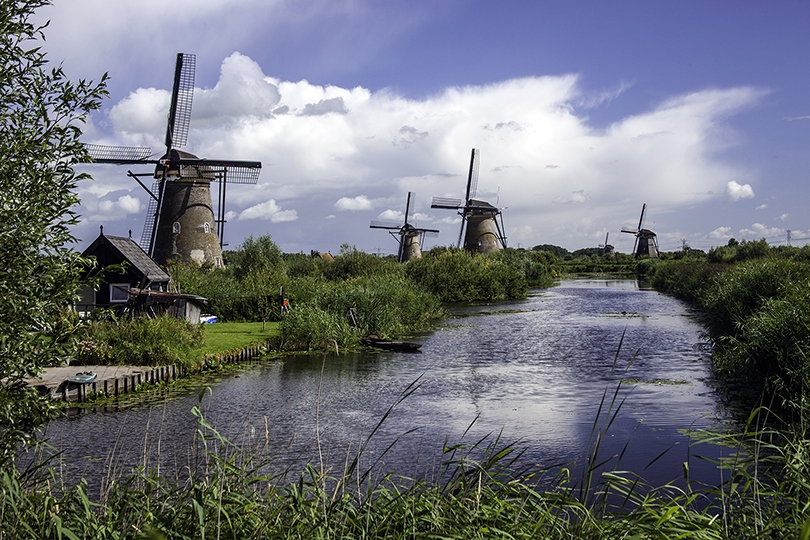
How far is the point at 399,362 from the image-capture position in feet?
57.6

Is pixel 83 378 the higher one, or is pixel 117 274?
pixel 117 274

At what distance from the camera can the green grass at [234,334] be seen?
17.8 m

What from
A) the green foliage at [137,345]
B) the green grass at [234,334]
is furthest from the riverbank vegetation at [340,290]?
the green foliage at [137,345]

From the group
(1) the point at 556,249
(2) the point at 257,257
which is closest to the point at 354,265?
(2) the point at 257,257

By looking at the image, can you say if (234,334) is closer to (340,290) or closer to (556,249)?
(340,290)

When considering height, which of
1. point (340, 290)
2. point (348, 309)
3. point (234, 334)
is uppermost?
point (340, 290)

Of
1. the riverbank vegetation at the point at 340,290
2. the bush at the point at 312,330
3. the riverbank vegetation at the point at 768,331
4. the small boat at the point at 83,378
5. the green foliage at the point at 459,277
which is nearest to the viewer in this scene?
the riverbank vegetation at the point at 768,331

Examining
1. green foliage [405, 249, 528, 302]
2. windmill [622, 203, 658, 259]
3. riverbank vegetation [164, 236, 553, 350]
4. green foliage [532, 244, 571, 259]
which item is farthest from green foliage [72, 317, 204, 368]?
green foliage [532, 244, 571, 259]

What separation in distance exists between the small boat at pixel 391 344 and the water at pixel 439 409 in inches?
20.7

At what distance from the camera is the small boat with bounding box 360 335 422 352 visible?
19.7 metres

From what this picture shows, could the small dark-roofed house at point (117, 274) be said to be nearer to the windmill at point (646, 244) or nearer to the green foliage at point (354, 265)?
the green foliage at point (354, 265)

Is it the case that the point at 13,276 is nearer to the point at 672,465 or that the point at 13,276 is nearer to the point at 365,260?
the point at 672,465

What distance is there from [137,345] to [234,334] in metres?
6.24

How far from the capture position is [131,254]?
20812 mm
